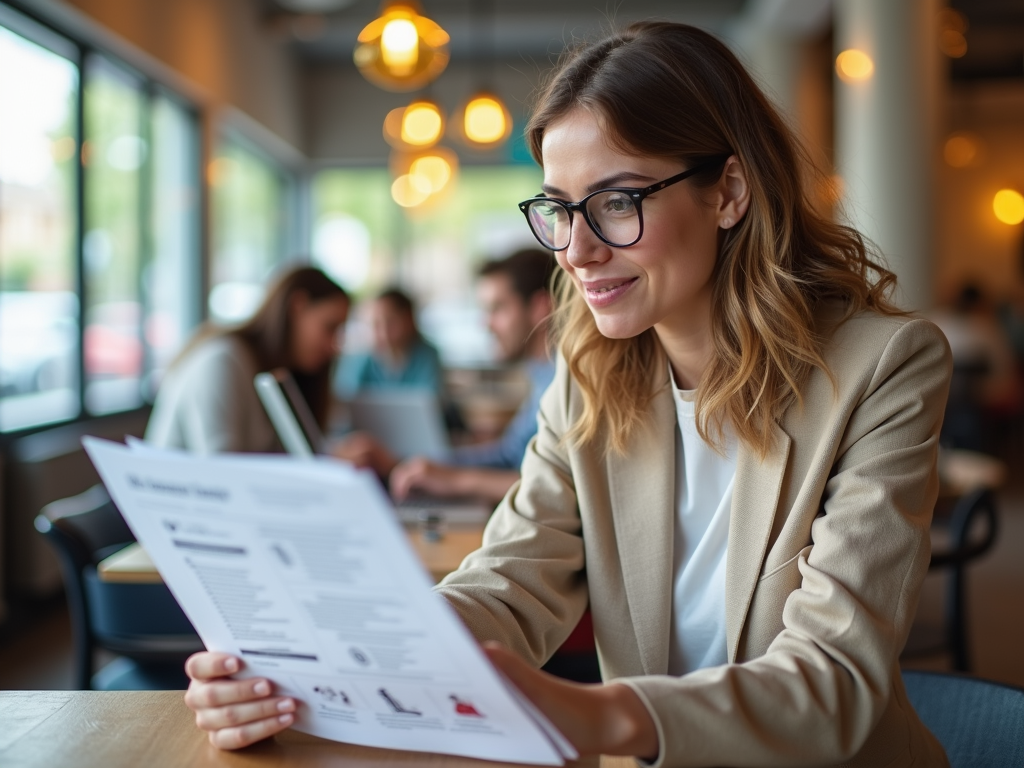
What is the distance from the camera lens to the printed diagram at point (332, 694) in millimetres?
945

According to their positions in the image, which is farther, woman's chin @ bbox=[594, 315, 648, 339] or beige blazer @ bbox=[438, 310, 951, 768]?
woman's chin @ bbox=[594, 315, 648, 339]

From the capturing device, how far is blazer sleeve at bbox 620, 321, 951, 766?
3.10 ft

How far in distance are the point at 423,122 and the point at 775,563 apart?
4.27m

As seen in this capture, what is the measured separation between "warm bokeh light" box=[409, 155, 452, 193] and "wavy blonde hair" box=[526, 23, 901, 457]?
Answer: 5423 mm

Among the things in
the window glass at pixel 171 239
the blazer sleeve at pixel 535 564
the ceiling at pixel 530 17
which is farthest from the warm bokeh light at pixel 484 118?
the blazer sleeve at pixel 535 564

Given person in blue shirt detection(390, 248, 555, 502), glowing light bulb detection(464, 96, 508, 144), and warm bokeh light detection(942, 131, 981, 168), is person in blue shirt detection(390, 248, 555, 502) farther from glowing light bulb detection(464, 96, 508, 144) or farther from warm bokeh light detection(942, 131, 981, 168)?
warm bokeh light detection(942, 131, 981, 168)

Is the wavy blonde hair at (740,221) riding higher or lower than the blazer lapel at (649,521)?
higher

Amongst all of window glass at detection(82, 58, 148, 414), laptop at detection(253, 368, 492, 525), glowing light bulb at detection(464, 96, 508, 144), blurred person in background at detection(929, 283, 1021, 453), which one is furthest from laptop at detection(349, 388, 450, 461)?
blurred person in background at detection(929, 283, 1021, 453)

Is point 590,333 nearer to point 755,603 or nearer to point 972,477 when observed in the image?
point 755,603

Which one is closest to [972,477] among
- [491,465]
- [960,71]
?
[491,465]

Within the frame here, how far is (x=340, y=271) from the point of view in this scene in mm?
10352

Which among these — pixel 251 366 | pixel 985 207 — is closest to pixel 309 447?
pixel 251 366

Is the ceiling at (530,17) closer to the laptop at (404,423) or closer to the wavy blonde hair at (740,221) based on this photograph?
the laptop at (404,423)

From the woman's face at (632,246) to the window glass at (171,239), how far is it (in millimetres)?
5523
